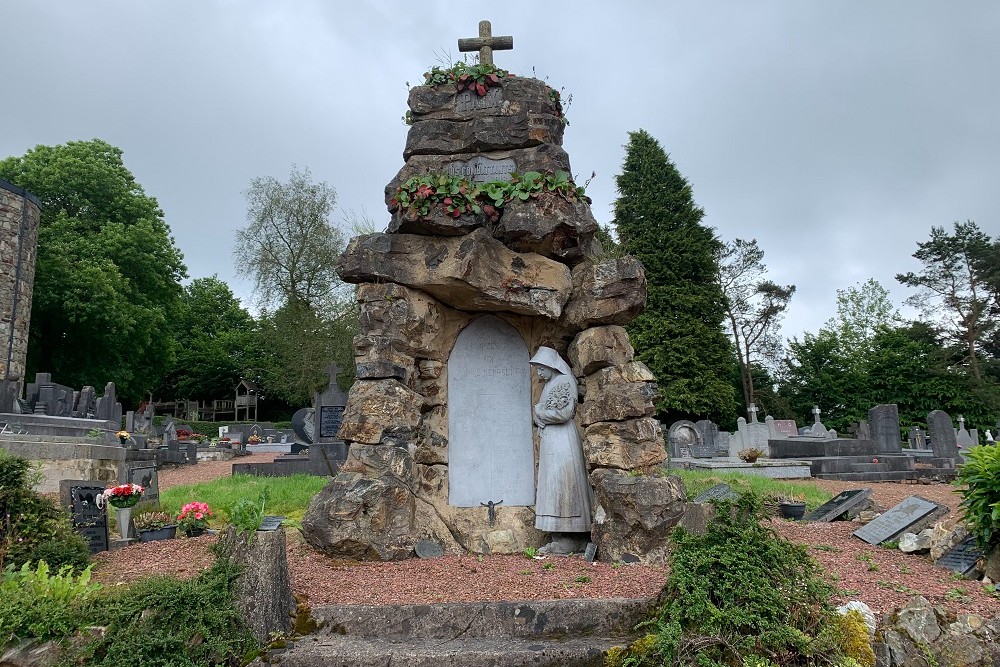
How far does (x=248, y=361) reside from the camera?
41.6 m

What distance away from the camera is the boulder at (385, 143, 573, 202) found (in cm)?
726

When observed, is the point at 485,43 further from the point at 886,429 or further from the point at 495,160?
the point at 886,429

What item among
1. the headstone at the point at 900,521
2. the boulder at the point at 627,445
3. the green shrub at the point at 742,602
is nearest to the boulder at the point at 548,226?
the boulder at the point at 627,445

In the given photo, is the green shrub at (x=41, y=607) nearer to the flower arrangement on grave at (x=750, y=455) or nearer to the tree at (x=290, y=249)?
the flower arrangement on grave at (x=750, y=455)

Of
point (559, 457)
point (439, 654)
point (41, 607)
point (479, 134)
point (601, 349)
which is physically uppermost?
point (479, 134)

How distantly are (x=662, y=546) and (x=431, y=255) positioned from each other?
12.6 ft

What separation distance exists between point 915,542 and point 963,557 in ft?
2.08

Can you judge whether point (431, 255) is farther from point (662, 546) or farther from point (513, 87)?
point (662, 546)

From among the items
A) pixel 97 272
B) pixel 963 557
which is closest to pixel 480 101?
pixel 963 557

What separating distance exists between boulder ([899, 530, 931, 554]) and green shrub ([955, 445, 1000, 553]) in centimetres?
53

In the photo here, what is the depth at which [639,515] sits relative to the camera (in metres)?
5.75

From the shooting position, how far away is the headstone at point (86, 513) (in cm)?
588

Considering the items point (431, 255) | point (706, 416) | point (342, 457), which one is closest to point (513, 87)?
point (431, 255)

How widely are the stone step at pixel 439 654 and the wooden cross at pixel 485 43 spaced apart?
268 inches
